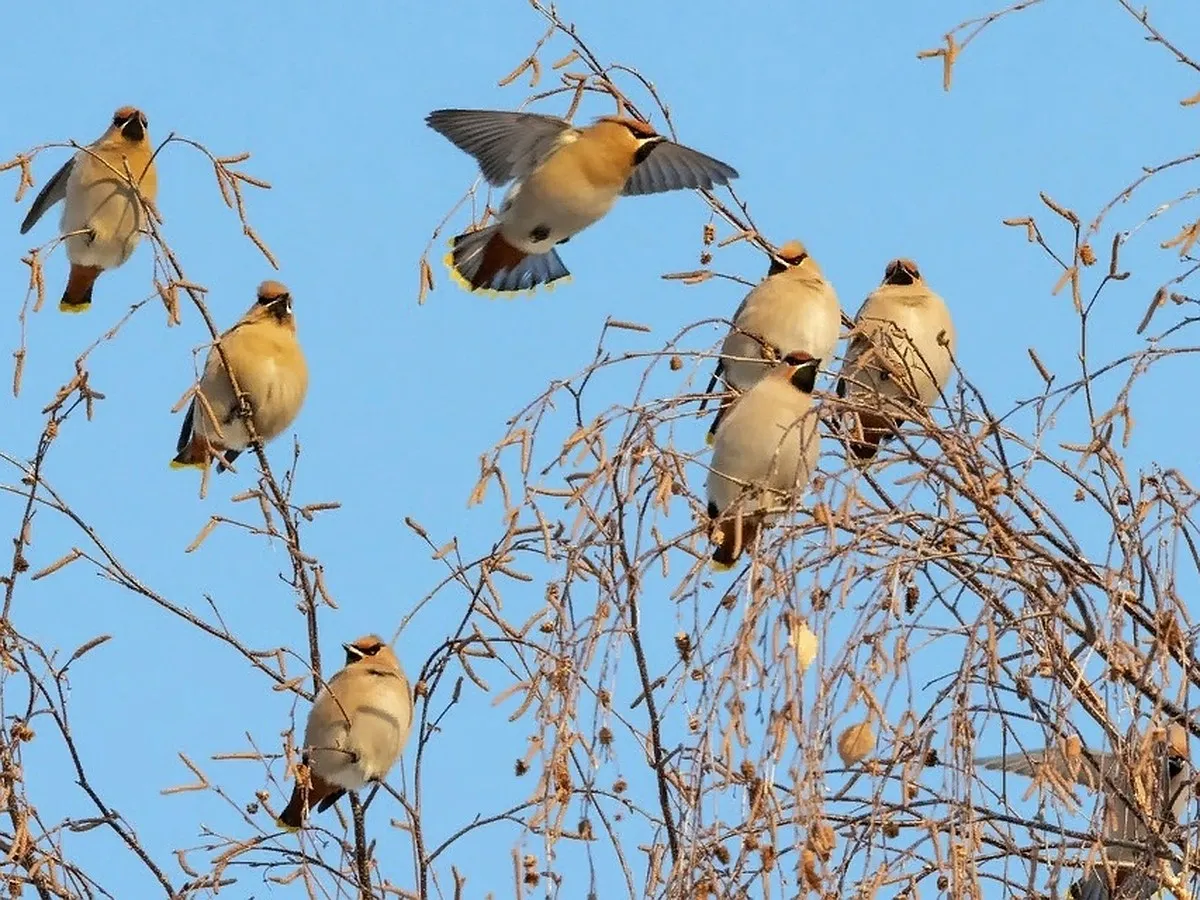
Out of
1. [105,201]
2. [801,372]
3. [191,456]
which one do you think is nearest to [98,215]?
[105,201]

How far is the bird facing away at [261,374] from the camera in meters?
6.00

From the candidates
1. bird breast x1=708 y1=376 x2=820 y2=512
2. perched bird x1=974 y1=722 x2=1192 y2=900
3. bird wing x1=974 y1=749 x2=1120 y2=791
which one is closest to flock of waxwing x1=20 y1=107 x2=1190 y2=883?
bird breast x1=708 y1=376 x2=820 y2=512

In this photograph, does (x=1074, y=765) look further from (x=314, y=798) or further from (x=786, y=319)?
(x=314, y=798)

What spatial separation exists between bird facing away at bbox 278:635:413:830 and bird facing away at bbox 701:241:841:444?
1102 mm

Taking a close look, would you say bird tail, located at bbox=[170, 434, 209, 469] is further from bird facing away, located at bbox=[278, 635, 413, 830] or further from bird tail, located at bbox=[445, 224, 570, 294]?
bird facing away, located at bbox=[278, 635, 413, 830]

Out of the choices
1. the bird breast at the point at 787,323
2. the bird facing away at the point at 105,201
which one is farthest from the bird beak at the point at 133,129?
the bird breast at the point at 787,323

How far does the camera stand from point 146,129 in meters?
6.88

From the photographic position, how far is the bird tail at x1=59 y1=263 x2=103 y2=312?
6.97m

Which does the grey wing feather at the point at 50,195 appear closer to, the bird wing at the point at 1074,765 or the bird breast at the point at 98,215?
the bird breast at the point at 98,215

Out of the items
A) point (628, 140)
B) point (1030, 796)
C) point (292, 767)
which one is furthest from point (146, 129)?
point (1030, 796)

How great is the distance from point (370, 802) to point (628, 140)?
2179mm

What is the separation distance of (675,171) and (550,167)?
581 millimetres

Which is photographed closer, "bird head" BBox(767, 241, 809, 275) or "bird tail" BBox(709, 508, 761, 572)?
"bird tail" BBox(709, 508, 761, 572)

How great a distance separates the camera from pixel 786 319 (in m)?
5.25
